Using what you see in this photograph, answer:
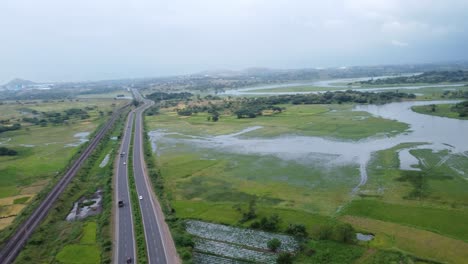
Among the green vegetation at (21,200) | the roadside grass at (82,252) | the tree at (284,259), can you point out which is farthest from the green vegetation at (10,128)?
the tree at (284,259)

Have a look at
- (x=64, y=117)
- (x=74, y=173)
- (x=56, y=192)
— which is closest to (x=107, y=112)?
(x=64, y=117)

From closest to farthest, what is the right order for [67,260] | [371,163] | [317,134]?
[67,260]
[371,163]
[317,134]

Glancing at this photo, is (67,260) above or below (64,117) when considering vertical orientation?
below

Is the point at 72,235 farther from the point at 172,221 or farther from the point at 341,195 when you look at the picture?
the point at 341,195

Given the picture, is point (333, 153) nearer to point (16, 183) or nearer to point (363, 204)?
point (363, 204)

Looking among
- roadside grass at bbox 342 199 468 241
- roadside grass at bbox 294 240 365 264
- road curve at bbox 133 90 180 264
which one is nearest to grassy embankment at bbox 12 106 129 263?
road curve at bbox 133 90 180 264

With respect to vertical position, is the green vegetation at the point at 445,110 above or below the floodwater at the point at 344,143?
above

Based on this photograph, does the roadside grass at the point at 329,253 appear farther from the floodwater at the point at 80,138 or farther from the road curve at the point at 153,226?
the floodwater at the point at 80,138

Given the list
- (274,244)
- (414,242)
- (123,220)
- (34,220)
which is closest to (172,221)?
(123,220)
